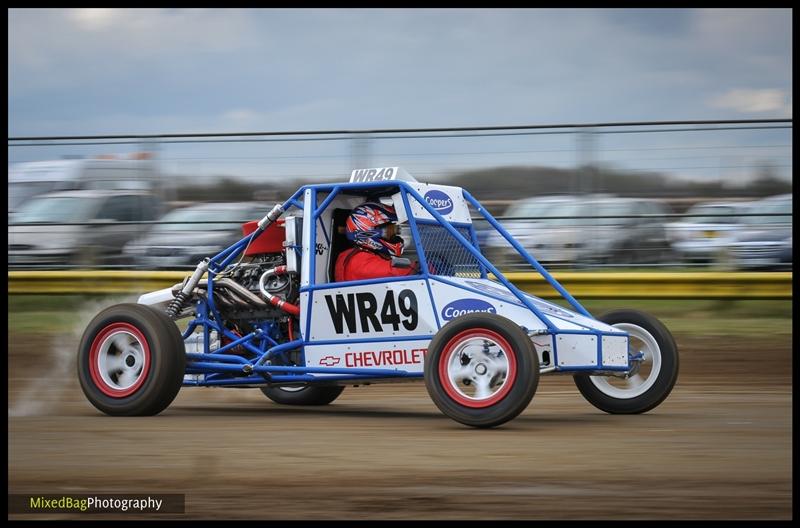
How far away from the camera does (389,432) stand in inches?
313

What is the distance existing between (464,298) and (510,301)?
311 mm

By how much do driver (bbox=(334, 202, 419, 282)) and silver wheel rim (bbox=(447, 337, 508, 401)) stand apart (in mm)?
1064

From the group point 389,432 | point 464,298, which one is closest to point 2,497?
point 389,432

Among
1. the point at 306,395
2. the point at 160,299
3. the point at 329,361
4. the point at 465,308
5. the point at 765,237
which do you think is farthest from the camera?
the point at 765,237

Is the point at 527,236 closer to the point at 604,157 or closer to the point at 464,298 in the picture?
the point at 604,157

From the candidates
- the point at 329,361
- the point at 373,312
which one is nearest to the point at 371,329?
the point at 373,312

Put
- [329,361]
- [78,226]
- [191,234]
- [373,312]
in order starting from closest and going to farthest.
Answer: [373,312] → [329,361] → [191,234] → [78,226]

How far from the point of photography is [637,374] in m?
8.77

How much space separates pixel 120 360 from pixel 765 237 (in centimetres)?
691

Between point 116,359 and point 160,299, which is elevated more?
point 160,299

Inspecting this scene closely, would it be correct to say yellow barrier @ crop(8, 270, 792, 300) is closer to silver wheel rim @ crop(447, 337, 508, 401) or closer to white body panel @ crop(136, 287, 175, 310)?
white body panel @ crop(136, 287, 175, 310)

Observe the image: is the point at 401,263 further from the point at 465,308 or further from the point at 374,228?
the point at 374,228

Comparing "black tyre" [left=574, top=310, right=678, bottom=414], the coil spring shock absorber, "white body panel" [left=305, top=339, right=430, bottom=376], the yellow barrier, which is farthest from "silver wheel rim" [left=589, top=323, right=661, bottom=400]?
the yellow barrier

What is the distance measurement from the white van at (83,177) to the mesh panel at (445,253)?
600 cm
